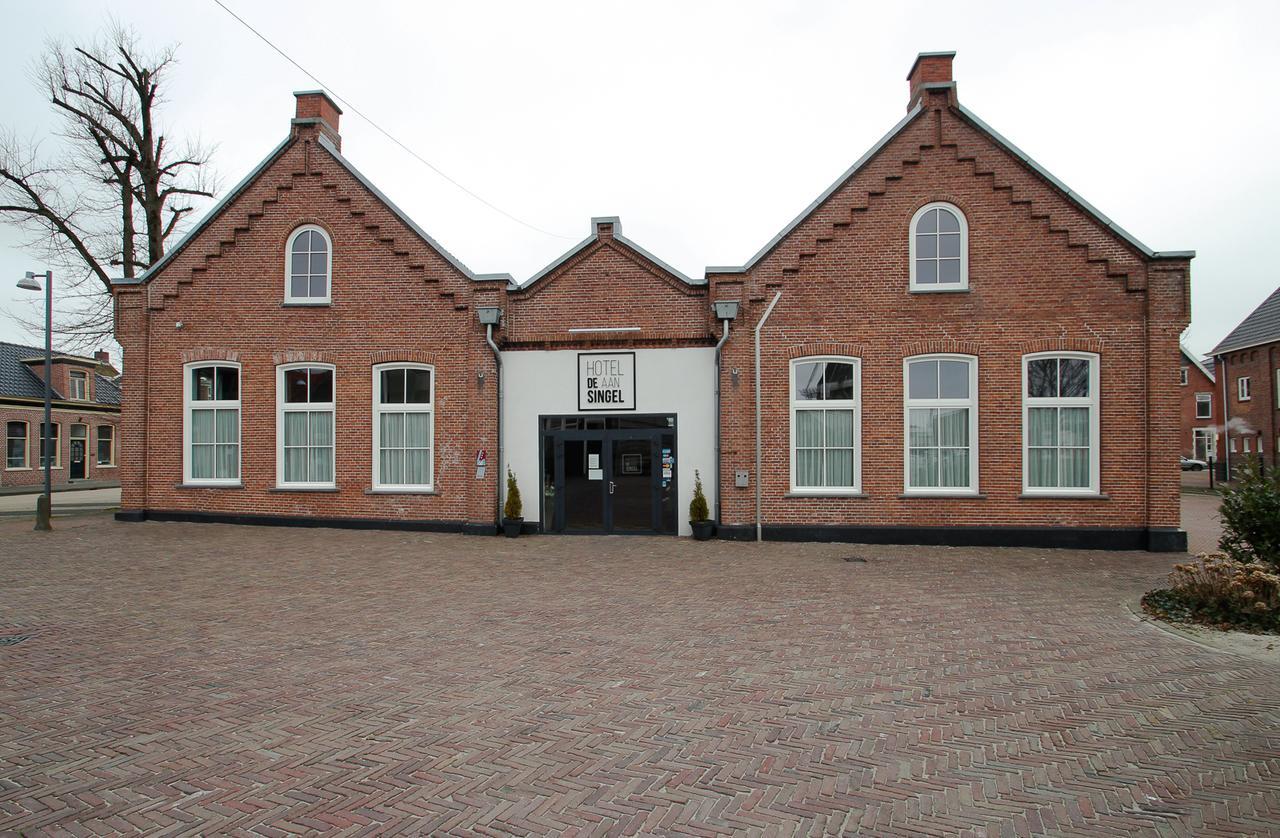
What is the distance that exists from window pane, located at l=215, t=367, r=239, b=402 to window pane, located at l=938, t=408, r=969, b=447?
46.6 feet

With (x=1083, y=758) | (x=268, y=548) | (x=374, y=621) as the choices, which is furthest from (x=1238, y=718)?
(x=268, y=548)

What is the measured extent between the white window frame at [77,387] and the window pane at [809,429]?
37.0 meters

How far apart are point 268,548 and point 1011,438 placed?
→ 43.2 ft

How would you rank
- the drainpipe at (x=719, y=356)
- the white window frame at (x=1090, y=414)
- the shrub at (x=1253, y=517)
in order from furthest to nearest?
1. the drainpipe at (x=719, y=356)
2. the white window frame at (x=1090, y=414)
3. the shrub at (x=1253, y=517)

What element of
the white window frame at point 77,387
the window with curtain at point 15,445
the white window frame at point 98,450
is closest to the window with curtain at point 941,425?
the window with curtain at point 15,445

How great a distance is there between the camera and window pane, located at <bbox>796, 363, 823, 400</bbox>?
13.4 meters

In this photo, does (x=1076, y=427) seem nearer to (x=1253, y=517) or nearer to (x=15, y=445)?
(x=1253, y=517)

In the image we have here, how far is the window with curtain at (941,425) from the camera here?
13102 millimetres

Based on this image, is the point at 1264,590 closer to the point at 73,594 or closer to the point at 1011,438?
the point at 1011,438

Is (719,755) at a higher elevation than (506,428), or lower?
lower

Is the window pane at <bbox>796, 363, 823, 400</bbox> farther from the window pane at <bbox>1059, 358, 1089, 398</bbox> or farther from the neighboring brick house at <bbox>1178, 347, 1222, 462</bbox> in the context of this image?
the neighboring brick house at <bbox>1178, 347, 1222, 462</bbox>

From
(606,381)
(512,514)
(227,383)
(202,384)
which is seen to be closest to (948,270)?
(606,381)

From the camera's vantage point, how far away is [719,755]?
4.32 metres

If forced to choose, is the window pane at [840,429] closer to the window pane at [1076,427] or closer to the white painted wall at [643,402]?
the white painted wall at [643,402]
